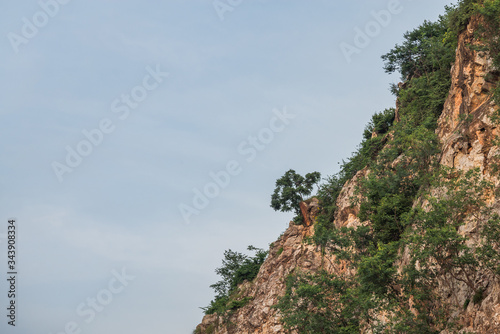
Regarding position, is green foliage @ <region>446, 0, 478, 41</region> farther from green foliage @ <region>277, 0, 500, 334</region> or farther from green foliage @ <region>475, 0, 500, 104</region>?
green foliage @ <region>475, 0, 500, 104</region>

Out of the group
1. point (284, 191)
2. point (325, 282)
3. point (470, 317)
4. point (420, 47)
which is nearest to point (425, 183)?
point (325, 282)

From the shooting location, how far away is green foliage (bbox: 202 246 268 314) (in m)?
67.9

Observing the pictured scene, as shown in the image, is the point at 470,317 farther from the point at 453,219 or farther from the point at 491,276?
the point at 453,219

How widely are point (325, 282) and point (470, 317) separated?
13.9 m

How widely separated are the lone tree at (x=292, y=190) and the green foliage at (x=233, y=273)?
1171cm

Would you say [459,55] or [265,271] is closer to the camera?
[459,55]

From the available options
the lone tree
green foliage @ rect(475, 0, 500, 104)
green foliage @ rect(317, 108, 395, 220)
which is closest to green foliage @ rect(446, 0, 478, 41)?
green foliage @ rect(475, 0, 500, 104)

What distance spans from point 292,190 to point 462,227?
126 ft

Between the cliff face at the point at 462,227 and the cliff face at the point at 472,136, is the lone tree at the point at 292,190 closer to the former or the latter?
the cliff face at the point at 462,227

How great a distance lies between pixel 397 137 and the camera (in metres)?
41.5

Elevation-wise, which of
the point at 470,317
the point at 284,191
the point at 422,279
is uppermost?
the point at 284,191

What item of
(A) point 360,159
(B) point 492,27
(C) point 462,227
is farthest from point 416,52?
(C) point 462,227

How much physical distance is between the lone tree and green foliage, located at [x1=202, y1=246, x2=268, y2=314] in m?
11.7

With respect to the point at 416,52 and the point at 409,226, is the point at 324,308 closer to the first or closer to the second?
the point at 409,226
